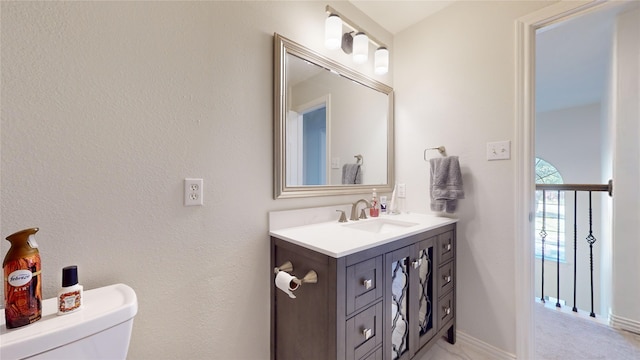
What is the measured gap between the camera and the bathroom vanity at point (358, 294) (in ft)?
3.03

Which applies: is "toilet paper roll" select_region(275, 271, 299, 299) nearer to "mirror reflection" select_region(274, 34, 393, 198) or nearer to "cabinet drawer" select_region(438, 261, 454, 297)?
"mirror reflection" select_region(274, 34, 393, 198)

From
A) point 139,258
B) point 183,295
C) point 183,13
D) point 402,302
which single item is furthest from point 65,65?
point 402,302

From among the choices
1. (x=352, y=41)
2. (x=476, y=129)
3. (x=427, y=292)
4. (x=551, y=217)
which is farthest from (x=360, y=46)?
(x=551, y=217)

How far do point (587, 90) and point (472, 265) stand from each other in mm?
3690

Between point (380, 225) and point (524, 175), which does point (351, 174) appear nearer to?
point (380, 225)

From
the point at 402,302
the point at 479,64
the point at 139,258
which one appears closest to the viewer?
the point at 139,258

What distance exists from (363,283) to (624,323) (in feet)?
7.14

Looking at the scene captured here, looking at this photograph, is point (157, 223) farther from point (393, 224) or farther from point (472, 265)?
point (472, 265)

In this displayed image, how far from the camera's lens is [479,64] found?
152cm

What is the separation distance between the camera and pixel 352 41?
158 centimetres

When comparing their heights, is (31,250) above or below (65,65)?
below

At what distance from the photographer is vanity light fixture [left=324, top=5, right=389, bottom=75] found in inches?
54.7

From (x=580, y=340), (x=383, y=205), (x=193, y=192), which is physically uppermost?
(x=193, y=192)

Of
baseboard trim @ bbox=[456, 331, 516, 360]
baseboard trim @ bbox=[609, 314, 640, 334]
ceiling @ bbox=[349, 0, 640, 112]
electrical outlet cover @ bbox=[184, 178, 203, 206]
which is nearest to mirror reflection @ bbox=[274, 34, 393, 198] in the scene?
electrical outlet cover @ bbox=[184, 178, 203, 206]
